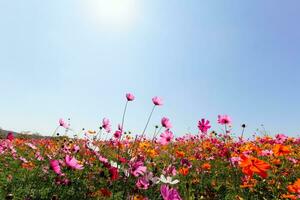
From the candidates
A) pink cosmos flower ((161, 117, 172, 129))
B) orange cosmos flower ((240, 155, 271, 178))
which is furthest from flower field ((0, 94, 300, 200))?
orange cosmos flower ((240, 155, 271, 178))

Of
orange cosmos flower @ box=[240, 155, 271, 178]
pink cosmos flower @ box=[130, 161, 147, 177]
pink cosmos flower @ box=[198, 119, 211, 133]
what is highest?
pink cosmos flower @ box=[198, 119, 211, 133]

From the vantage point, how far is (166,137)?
459 cm

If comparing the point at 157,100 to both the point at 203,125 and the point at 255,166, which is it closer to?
the point at 203,125

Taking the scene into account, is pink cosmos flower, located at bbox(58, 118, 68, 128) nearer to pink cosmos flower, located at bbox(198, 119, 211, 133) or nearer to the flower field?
the flower field

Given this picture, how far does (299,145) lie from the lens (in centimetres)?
1005

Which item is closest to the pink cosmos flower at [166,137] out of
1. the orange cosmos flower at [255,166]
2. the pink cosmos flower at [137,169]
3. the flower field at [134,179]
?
the flower field at [134,179]

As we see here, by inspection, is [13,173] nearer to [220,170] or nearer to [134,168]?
[134,168]

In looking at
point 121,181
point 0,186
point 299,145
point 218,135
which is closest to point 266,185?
point 121,181

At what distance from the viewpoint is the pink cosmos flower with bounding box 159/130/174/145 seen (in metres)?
4.54

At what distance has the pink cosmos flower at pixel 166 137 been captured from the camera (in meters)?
4.54

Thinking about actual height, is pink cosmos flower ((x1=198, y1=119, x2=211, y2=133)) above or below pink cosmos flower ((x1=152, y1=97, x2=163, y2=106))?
below

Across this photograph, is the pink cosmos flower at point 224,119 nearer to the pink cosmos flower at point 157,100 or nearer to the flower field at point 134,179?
the flower field at point 134,179

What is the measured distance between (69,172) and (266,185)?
8.40 ft

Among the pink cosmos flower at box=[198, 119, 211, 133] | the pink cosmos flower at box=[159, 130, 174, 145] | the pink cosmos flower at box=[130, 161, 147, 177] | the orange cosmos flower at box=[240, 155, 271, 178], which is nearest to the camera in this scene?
the orange cosmos flower at box=[240, 155, 271, 178]
